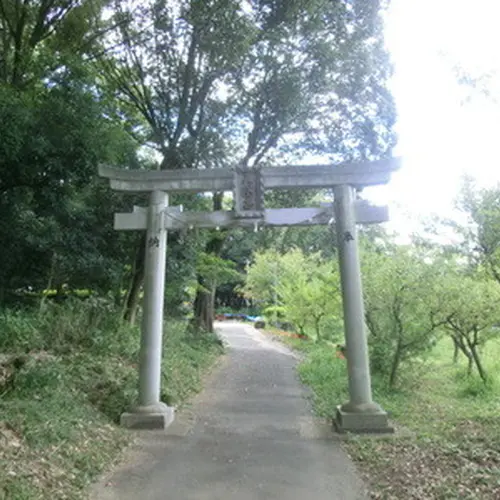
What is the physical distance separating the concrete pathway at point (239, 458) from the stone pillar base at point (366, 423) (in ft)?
1.02

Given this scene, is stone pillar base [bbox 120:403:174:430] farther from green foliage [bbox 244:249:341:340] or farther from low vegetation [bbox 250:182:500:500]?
green foliage [bbox 244:249:341:340]

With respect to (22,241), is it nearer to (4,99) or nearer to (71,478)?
(4,99)

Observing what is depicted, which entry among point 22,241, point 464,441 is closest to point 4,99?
point 22,241

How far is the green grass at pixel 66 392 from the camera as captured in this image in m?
4.26

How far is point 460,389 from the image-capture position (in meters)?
10.4

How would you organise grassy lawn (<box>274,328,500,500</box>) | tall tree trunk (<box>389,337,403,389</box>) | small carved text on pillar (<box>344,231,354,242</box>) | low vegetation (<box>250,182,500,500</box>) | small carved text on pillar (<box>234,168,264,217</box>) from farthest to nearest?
tall tree trunk (<box>389,337,403,389</box>)
small carved text on pillar (<box>234,168,264,217</box>)
small carved text on pillar (<box>344,231,354,242</box>)
low vegetation (<box>250,182,500,500</box>)
grassy lawn (<box>274,328,500,500</box>)

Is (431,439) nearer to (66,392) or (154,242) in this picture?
(154,242)

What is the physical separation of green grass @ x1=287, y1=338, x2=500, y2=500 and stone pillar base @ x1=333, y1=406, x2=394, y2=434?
1.12ft

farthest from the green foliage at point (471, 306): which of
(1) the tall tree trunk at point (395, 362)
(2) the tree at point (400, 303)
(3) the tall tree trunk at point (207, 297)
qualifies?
(3) the tall tree trunk at point (207, 297)

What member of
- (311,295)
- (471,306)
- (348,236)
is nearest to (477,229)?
(471,306)

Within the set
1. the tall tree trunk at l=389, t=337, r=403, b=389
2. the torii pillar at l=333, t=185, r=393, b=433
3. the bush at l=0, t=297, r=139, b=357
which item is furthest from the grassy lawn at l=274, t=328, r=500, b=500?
the bush at l=0, t=297, r=139, b=357

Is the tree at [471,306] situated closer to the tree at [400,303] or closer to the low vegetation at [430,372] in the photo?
the low vegetation at [430,372]

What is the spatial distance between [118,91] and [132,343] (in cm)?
856

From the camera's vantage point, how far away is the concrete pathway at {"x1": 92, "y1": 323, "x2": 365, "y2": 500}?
4.44 meters
